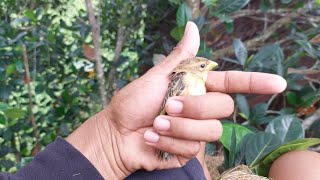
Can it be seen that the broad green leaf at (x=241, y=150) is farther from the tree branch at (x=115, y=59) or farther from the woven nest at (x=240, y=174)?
the tree branch at (x=115, y=59)

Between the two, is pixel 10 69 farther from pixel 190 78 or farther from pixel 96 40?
pixel 190 78

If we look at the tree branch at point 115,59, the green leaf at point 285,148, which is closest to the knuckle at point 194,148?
the green leaf at point 285,148

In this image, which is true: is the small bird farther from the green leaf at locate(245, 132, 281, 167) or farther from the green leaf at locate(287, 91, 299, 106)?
the green leaf at locate(287, 91, 299, 106)

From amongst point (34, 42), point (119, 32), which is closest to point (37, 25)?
point (34, 42)

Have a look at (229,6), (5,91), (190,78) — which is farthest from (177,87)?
(5,91)

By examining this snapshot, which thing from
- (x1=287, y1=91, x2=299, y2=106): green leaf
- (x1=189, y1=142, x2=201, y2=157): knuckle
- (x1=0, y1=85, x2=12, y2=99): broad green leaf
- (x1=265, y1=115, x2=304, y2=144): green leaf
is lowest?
(x1=265, y1=115, x2=304, y2=144): green leaf

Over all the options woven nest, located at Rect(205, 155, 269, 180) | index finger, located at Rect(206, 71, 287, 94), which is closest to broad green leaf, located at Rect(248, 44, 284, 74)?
woven nest, located at Rect(205, 155, 269, 180)

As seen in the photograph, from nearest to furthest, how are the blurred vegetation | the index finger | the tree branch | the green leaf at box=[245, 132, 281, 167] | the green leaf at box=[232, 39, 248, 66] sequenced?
the index finger < the green leaf at box=[245, 132, 281, 167] < the blurred vegetation < the green leaf at box=[232, 39, 248, 66] < the tree branch
